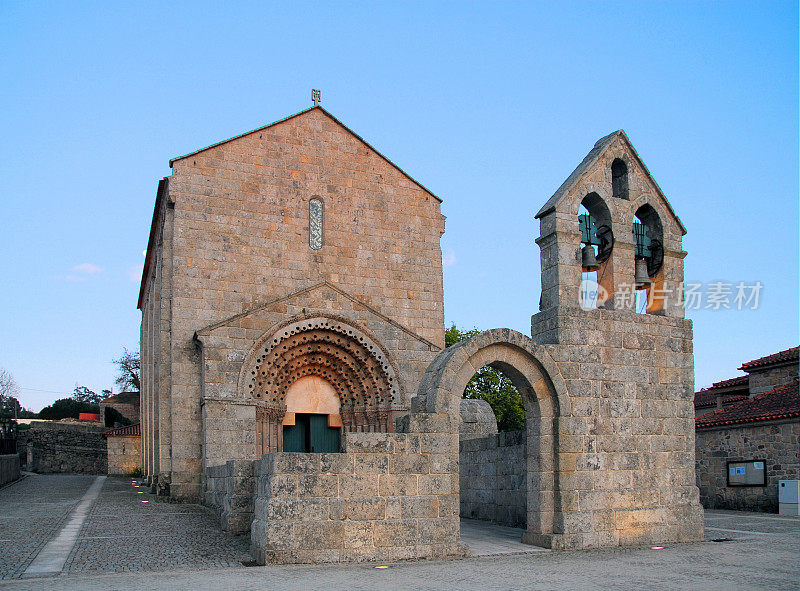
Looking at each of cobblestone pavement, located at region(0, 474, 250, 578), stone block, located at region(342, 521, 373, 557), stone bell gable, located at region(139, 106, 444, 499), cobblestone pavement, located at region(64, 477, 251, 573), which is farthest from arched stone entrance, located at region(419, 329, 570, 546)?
stone bell gable, located at region(139, 106, 444, 499)

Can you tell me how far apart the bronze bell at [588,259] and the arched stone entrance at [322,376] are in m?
7.59

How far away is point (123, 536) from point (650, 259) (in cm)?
950

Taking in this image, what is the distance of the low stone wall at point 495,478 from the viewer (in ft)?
43.3

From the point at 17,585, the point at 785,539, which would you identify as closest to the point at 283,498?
the point at 17,585

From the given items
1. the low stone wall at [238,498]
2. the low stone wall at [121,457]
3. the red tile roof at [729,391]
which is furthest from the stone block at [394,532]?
the low stone wall at [121,457]

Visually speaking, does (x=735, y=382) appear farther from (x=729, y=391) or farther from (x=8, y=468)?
(x=8, y=468)

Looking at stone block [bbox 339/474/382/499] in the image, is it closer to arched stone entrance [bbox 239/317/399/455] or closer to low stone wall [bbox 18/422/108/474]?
arched stone entrance [bbox 239/317/399/455]

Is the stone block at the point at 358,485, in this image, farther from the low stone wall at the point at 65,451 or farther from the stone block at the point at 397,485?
the low stone wall at the point at 65,451

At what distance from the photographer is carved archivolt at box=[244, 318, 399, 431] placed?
17.4m

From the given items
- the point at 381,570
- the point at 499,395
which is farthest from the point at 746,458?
the point at 499,395

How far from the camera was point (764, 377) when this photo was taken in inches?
945

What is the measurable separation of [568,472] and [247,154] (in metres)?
12.3

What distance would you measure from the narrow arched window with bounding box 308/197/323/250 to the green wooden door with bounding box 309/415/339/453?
14.6 ft

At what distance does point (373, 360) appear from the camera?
18.1m
